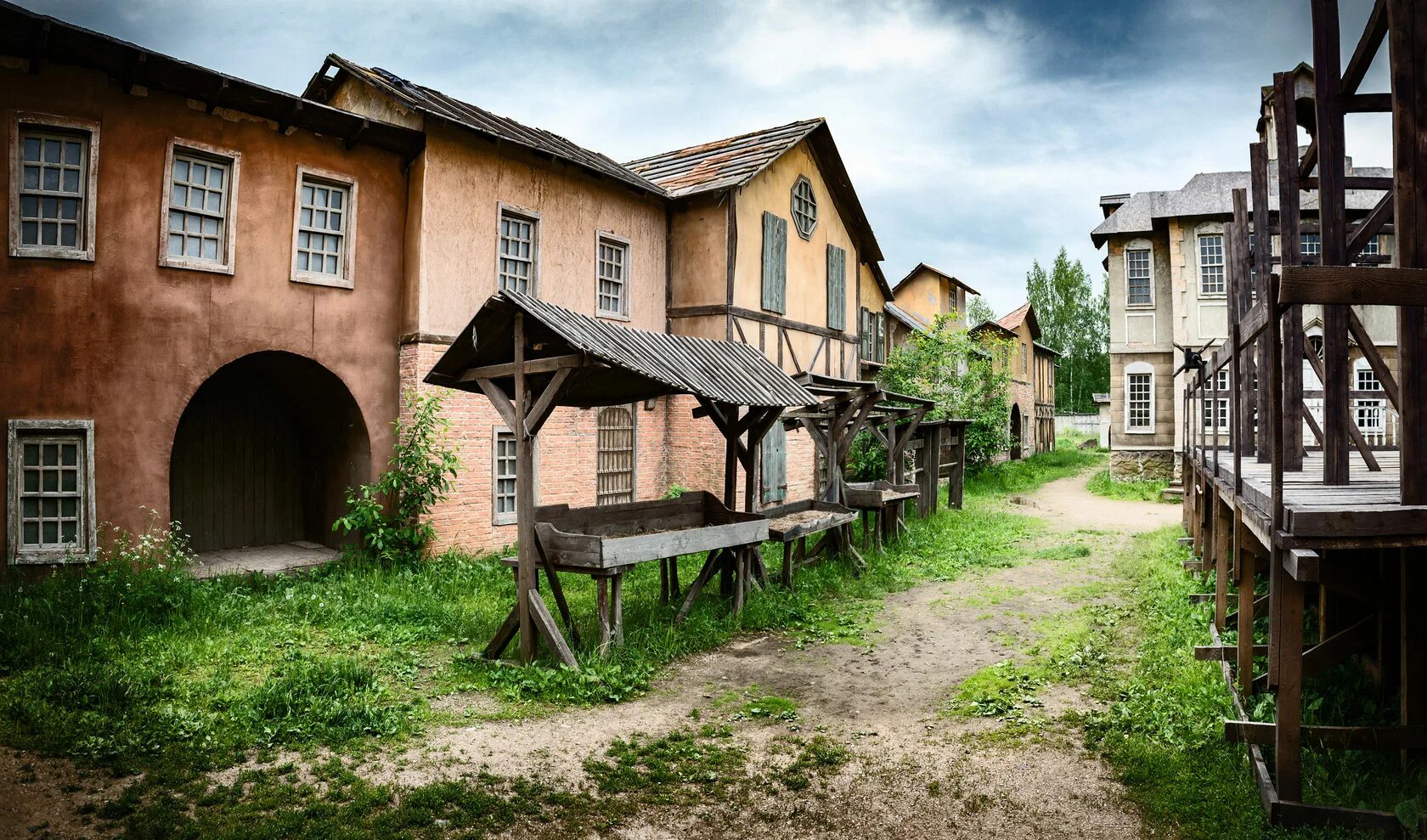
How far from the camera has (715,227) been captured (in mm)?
16000

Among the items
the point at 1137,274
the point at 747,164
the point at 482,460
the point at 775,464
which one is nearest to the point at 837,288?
the point at 747,164

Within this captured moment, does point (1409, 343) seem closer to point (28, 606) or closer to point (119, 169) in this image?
point (28, 606)

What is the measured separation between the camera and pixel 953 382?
82.2 feet

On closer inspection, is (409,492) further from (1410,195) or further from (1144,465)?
(1144,465)

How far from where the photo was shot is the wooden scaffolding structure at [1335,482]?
399 cm

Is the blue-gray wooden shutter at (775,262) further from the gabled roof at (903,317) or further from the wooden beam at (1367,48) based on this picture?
the gabled roof at (903,317)

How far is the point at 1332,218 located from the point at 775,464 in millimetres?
11988

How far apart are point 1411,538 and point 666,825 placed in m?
4.01

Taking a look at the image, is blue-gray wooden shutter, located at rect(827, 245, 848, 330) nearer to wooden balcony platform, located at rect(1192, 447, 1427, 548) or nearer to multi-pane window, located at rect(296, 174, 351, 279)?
multi-pane window, located at rect(296, 174, 351, 279)

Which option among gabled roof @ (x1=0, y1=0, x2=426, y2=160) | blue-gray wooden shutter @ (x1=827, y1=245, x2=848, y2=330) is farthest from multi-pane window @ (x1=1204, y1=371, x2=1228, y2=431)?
gabled roof @ (x1=0, y1=0, x2=426, y2=160)

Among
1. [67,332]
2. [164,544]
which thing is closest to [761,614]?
[164,544]

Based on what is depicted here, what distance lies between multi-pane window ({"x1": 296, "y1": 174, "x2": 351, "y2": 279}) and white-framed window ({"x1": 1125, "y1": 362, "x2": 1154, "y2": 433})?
2031cm

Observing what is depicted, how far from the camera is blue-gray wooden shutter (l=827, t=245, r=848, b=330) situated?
765 inches

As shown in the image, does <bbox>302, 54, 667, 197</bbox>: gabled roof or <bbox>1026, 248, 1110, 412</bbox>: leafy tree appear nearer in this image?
<bbox>302, 54, 667, 197</bbox>: gabled roof
